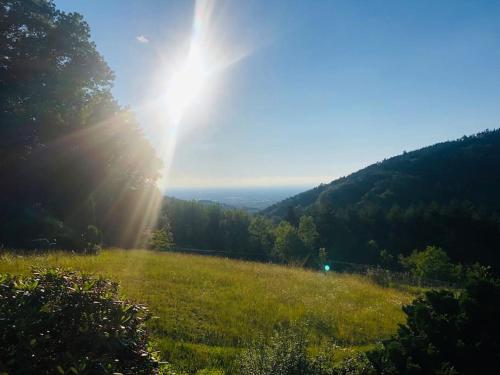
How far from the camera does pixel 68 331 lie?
388 cm

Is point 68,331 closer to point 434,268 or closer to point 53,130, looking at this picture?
point 53,130

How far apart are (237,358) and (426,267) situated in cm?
4356

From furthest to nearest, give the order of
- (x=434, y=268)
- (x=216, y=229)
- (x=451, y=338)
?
(x=216, y=229) → (x=434, y=268) → (x=451, y=338)

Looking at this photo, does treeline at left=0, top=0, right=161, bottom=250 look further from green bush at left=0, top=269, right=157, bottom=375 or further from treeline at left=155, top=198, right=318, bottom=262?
treeline at left=155, top=198, right=318, bottom=262

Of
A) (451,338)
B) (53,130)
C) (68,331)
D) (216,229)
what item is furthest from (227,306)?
(216,229)

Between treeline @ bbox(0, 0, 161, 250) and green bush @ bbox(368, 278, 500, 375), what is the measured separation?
53.1 ft

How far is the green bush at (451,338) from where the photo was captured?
5.00 m

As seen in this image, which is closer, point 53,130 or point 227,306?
point 227,306

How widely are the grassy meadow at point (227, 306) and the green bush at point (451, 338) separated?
87.9 inches

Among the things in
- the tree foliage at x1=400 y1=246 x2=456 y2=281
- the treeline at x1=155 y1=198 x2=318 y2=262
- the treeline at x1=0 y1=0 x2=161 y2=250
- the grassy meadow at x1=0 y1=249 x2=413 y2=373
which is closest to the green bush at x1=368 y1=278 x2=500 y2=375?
the grassy meadow at x1=0 y1=249 x2=413 y2=373

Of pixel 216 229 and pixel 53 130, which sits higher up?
pixel 53 130

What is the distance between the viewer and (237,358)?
7.30 meters

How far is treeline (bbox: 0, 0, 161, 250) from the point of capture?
63.7 feet

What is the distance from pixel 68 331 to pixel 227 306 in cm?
706
